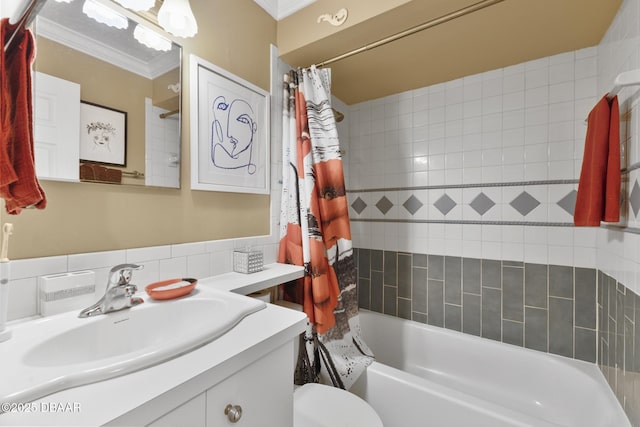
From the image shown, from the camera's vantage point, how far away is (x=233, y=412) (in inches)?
23.4

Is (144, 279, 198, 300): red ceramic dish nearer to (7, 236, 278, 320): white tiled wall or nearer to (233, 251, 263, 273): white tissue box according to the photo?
(7, 236, 278, 320): white tiled wall

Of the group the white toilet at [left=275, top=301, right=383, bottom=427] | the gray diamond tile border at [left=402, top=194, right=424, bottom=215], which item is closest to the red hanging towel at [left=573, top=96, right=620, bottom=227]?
the gray diamond tile border at [left=402, top=194, right=424, bottom=215]

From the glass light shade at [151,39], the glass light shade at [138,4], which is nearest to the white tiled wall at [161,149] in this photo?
the glass light shade at [151,39]

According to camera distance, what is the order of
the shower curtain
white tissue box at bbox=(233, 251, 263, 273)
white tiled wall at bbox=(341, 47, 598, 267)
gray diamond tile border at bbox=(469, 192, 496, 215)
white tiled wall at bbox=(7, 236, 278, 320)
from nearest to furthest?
white tiled wall at bbox=(7, 236, 278, 320) → white tissue box at bbox=(233, 251, 263, 273) → the shower curtain → white tiled wall at bbox=(341, 47, 598, 267) → gray diamond tile border at bbox=(469, 192, 496, 215)

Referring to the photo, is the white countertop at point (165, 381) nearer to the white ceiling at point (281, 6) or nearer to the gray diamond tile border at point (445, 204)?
the gray diamond tile border at point (445, 204)

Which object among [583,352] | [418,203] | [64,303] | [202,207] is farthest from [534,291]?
[64,303]

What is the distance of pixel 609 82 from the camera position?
1277 millimetres

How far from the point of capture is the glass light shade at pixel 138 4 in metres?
0.97

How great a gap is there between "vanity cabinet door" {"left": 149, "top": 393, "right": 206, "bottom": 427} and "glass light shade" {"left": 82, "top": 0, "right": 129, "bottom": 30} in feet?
3.94

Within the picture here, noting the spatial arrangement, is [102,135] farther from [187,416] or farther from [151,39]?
[187,416]

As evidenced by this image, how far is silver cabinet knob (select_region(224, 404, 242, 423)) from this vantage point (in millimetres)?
587

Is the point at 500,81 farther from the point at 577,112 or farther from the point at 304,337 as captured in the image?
the point at 304,337

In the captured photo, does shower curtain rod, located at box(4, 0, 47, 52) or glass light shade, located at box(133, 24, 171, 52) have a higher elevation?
glass light shade, located at box(133, 24, 171, 52)

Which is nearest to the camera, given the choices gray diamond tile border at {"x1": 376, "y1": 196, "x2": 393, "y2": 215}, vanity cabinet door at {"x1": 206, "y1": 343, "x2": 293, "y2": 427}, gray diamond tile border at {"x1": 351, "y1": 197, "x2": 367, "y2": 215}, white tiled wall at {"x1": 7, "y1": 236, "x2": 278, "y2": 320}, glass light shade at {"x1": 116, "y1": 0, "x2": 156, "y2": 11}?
vanity cabinet door at {"x1": 206, "y1": 343, "x2": 293, "y2": 427}
